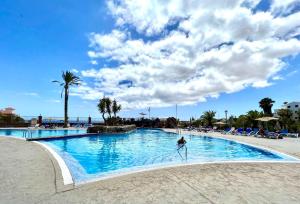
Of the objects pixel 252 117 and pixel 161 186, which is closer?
pixel 161 186

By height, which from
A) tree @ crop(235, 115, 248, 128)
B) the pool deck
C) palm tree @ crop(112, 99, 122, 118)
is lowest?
the pool deck

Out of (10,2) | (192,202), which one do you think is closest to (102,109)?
(10,2)

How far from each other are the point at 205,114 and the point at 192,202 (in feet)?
145

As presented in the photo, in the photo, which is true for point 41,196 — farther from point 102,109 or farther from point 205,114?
point 205,114

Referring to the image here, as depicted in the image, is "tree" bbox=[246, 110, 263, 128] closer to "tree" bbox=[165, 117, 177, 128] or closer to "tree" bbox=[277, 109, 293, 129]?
"tree" bbox=[277, 109, 293, 129]

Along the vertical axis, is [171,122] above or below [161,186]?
above

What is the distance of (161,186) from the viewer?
17.8ft

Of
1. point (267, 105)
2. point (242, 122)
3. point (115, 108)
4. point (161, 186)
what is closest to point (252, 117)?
point (242, 122)

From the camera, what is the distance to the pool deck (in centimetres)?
456

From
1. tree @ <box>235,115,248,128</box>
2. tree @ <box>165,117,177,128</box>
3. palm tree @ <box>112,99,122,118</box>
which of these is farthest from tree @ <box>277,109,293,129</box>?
palm tree @ <box>112,99,122,118</box>

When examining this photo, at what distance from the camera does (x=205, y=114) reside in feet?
155

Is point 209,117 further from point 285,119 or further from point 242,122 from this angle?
point 285,119

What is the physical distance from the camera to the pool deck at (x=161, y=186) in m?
4.56

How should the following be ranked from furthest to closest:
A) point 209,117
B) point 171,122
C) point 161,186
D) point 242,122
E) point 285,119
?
point 171,122
point 209,117
point 285,119
point 242,122
point 161,186
